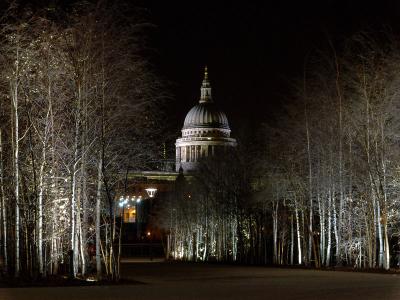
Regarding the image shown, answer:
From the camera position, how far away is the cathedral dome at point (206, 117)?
580 feet

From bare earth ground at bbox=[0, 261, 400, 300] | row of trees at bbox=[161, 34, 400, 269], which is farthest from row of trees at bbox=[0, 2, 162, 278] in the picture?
row of trees at bbox=[161, 34, 400, 269]

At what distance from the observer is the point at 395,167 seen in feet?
125

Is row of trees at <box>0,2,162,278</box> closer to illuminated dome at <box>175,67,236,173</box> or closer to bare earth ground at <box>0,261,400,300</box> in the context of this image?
bare earth ground at <box>0,261,400,300</box>

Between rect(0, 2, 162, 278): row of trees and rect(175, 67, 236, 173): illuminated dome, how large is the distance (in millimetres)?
127406

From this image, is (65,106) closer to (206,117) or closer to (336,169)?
(336,169)

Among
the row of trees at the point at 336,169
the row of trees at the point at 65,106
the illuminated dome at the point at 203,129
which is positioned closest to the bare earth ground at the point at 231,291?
the row of trees at the point at 65,106

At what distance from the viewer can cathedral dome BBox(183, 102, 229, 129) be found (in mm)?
176875

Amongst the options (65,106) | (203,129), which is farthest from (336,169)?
(203,129)

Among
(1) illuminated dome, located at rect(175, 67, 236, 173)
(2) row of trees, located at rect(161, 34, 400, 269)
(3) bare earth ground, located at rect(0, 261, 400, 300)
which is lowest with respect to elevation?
(3) bare earth ground, located at rect(0, 261, 400, 300)

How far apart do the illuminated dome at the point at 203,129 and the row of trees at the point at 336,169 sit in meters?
99.5

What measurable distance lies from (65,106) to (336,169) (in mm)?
18595

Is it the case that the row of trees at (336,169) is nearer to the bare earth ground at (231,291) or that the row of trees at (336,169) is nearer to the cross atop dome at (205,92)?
the bare earth ground at (231,291)

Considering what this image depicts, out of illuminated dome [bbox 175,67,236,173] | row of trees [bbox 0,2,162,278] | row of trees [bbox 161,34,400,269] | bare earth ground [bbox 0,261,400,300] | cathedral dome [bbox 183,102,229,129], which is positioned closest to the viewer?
bare earth ground [bbox 0,261,400,300]

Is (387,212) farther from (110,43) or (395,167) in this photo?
(110,43)
